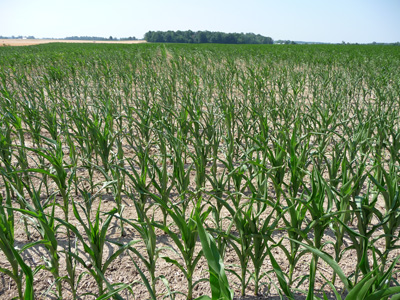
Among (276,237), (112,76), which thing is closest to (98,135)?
(276,237)

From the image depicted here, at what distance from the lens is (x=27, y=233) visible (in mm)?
1675

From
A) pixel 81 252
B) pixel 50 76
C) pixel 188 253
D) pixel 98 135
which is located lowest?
pixel 81 252

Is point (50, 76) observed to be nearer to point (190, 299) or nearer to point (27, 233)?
point (27, 233)

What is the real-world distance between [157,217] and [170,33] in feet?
196

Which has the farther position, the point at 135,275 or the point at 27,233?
the point at 27,233

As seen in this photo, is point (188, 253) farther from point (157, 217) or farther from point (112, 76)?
point (112, 76)

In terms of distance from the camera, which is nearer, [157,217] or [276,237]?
[276,237]

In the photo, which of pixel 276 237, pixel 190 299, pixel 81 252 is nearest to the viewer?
pixel 190 299

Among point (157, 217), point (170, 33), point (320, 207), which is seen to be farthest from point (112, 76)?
point (170, 33)

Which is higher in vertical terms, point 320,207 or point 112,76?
point 112,76

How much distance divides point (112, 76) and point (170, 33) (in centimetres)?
5589

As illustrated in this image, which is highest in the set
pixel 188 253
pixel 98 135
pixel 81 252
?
pixel 98 135

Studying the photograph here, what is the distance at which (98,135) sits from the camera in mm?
1988

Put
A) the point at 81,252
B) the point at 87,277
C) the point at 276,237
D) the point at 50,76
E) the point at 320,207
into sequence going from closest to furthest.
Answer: the point at 320,207 < the point at 87,277 < the point at 81,252 < the point at 276,237 < the point at 50,76
